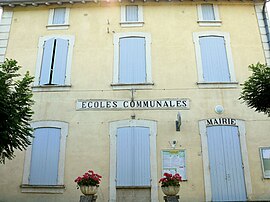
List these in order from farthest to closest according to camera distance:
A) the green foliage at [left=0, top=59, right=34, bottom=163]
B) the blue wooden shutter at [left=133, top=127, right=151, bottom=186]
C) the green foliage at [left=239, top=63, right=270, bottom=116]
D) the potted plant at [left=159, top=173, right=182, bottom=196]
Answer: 1. the blue wooden shutter at [left=133, top=127, right=151, bottom=186]
2. the green foliage at [left=239, top=63, right=270, bottom=116]
3. the green foliage at [left=0, top=59, right=34, bottom=163]
4. the potted plant at [left=159, top=173, right=182, bottom=196]

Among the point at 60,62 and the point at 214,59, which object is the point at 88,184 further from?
the point at 214,59

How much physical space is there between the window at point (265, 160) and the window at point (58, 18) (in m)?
8.61

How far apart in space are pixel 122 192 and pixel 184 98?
3.84 m

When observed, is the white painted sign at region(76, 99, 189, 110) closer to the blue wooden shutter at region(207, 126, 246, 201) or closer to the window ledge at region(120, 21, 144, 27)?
the blue wooden shutter at region(207, 126, 246, 201)

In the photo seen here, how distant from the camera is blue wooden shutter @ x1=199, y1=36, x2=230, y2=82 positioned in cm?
1109

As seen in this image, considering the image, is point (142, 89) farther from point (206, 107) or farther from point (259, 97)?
point (259, 97)

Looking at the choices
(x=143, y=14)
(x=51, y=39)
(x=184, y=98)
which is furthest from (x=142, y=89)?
(x=51, y=39)

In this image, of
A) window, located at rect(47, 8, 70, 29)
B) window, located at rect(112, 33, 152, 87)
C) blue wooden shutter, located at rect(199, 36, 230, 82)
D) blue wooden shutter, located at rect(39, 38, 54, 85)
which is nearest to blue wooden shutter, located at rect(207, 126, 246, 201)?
blue wooden shutter, located at rect(199, 36, 230, 82)

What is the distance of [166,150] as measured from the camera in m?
10.1

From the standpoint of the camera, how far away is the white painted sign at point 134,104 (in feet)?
35.0

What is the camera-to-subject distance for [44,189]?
9.82 m

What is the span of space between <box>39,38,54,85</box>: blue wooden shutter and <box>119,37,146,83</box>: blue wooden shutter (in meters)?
2.67

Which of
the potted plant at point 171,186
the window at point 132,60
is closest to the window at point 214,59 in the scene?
the window at point 132,60

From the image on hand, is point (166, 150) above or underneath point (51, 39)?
underneath
